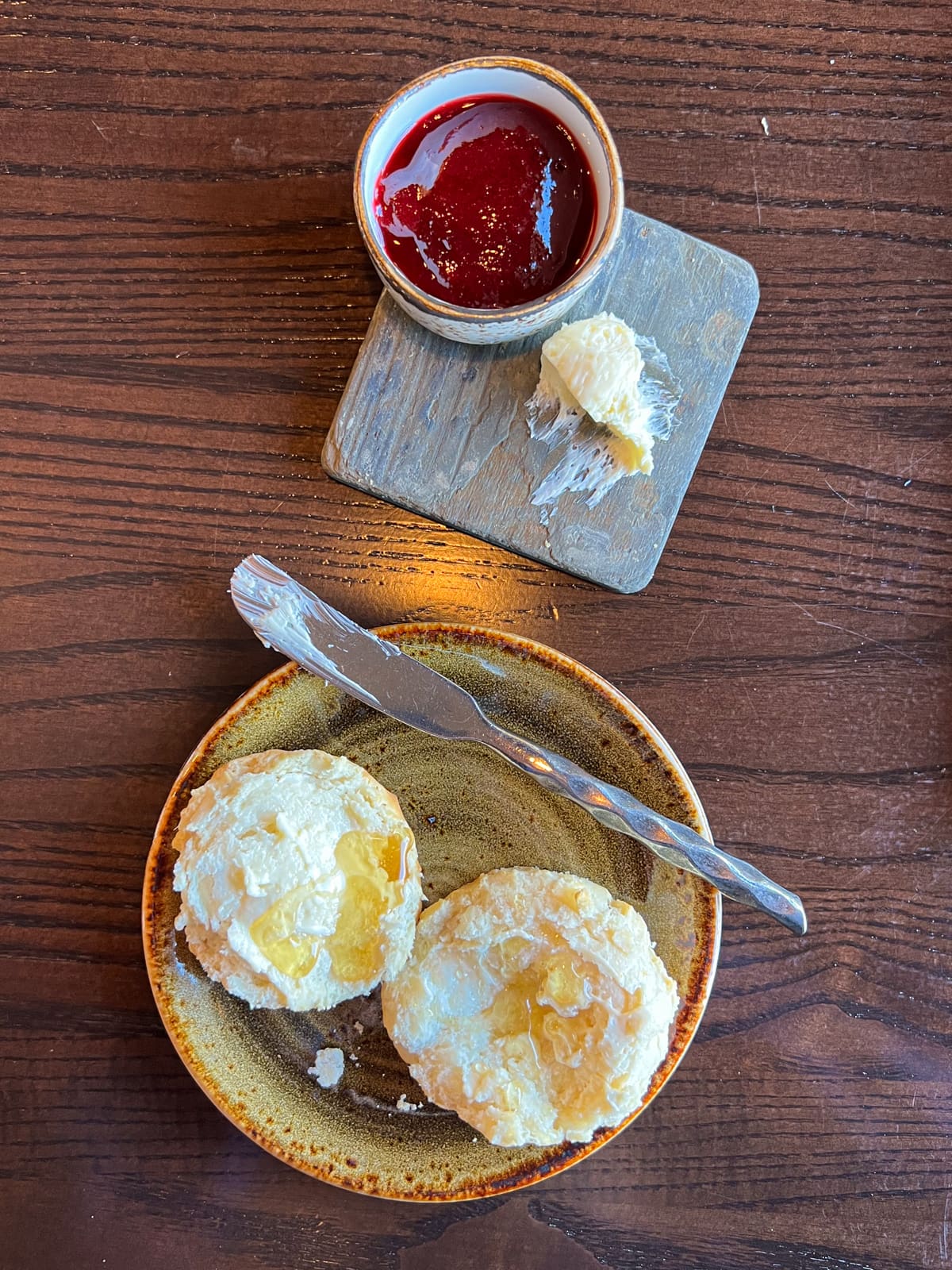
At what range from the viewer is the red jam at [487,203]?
46.9 inches

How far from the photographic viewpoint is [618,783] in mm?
1347

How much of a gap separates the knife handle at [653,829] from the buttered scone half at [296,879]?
0.21m

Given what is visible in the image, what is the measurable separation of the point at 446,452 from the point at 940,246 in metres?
0.89

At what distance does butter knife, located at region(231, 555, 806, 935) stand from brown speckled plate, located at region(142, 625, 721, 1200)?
1.6 inches

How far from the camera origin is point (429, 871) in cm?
140

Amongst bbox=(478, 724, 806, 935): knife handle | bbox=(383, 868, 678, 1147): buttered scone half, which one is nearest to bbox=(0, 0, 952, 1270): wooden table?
bbox=(478, 724, 806, 935): knife handle

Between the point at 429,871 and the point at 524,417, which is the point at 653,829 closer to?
the point at 429,871

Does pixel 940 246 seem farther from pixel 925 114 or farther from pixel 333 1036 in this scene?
pixel 333 1036

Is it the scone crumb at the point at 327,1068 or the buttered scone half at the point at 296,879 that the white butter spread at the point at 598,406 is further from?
the scone crumb at the point at 327,1068

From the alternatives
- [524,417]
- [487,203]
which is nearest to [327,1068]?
[524,417]

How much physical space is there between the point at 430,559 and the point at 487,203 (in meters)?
0.54

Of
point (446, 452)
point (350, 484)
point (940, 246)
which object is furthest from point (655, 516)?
point (940, 246)

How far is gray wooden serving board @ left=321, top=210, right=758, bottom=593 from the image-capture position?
138 centimetres

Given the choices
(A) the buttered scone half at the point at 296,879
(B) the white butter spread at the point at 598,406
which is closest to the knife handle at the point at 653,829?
(A) the buttered scone half at the point at 296,879
